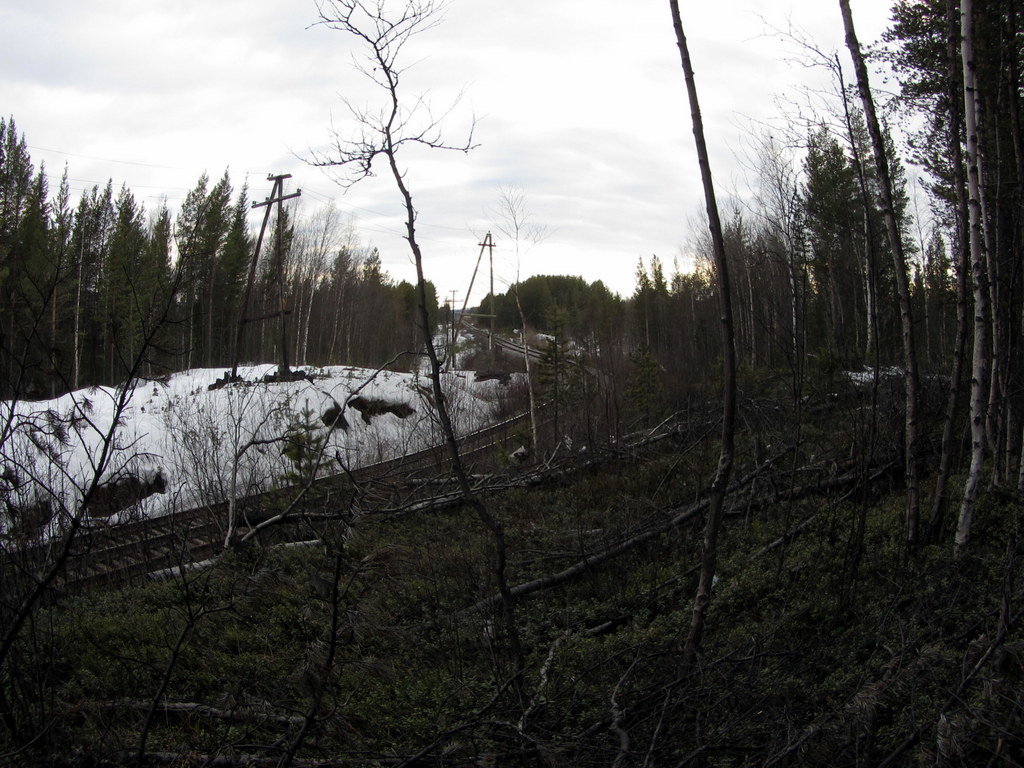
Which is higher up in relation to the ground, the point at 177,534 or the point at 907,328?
the point at 907,328

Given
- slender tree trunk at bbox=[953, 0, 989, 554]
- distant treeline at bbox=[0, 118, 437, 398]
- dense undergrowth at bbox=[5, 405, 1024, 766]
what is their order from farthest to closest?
distant treeline at bbox=[0, 118, 437, 398]
slender tree trunk at bbox=[953, 0, 989, 554]
dense undergrowth at bbox=[5, 405, 1024, 766]

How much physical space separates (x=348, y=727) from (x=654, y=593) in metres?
3.34

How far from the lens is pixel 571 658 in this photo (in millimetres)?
5445

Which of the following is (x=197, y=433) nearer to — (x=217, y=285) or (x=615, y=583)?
(x=615, y=583)

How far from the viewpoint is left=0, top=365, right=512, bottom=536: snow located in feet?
14.3

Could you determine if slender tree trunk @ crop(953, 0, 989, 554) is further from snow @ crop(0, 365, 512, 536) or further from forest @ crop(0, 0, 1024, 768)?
snow @ crop(0, 365, 512, 536)

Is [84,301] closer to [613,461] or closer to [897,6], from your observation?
[613,461]

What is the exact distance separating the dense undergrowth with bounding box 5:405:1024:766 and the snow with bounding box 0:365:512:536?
3.46 ft

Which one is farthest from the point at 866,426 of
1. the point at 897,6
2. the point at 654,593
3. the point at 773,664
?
the point at 897,6

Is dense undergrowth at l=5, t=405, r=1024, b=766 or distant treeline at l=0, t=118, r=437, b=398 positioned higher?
distant treeline at l=0, t=118, r=437, b=398

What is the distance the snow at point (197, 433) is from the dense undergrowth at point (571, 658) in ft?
3.46

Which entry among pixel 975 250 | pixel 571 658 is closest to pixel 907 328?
pixel 975 250

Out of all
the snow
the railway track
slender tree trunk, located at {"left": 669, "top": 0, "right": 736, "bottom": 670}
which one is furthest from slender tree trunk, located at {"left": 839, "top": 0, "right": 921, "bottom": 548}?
the railway track

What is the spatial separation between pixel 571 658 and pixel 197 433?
8436mm
